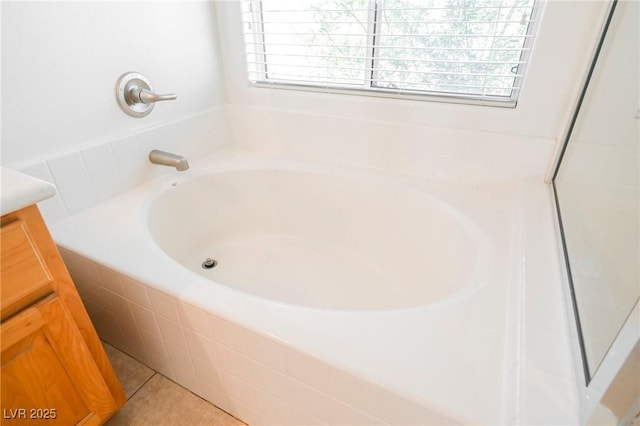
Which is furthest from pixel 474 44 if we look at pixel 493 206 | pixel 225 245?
pixel 225 245

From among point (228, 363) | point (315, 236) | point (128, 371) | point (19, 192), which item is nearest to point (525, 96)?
point (315, 236)

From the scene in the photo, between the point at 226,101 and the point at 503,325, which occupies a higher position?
the point at 226,101

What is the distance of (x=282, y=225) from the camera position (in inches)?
64.9

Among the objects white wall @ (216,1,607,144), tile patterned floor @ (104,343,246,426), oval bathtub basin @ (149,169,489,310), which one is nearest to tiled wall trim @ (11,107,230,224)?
oval bathtub basin @ (149,169,489,310)

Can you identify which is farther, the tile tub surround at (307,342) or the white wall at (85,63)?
the white wall at (85,63)

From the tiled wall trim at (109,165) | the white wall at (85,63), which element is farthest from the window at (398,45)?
the tiled wall trim at (109,165)

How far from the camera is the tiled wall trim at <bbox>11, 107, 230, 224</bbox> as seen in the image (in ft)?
3.52

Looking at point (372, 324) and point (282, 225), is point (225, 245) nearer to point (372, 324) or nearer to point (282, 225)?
point (282, 225)

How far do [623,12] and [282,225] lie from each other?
1385 mm

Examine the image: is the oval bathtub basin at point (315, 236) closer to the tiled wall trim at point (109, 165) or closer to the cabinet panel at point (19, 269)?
the tiled wall trim at point (109, 165)

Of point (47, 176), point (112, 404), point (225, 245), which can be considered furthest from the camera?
point (225, 245)

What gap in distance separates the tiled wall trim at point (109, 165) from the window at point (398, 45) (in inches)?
18.1

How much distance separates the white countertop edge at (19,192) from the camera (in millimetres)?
563

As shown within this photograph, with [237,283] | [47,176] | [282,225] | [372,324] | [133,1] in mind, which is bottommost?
[237,283]
